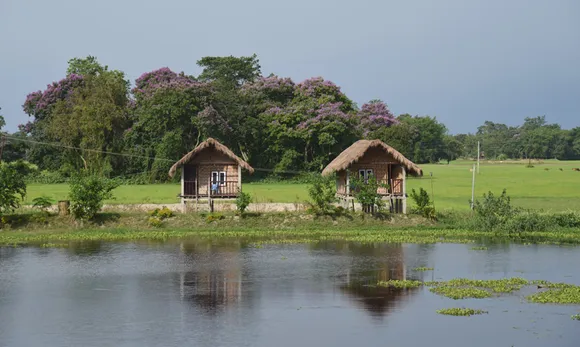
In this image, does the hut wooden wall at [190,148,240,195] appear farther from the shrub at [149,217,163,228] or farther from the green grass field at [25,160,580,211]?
the shrub at [149,217,163,228]

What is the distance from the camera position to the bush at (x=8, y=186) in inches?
1455

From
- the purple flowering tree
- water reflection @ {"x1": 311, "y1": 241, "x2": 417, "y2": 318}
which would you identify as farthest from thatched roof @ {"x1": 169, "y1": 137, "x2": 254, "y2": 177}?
the purple flowering tree

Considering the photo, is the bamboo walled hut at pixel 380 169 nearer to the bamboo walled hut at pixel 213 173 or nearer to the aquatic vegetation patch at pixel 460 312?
the bamboo walled hut at pixel 213 173

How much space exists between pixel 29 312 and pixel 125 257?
9.52 metres

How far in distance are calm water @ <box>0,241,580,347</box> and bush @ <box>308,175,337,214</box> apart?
751 centimetres

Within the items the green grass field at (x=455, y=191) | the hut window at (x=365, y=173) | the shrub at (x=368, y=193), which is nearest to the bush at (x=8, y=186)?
the green grass field at (x=455, y=191)

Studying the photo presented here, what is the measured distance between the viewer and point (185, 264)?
88.4 ft

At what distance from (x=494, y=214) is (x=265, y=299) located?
19.5m

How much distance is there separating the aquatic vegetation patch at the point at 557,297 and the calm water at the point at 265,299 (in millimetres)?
436

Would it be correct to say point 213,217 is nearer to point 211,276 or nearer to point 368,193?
point 368,193

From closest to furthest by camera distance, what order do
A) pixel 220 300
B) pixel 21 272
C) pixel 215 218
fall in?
pixel 220 300 < pixel 21 272 < pixel 215 218

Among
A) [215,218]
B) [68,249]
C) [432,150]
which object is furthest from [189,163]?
[432,150]

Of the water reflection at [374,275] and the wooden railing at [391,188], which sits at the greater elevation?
the wooden railing at [391,188]

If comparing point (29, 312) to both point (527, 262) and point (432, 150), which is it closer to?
point (527, 262)
